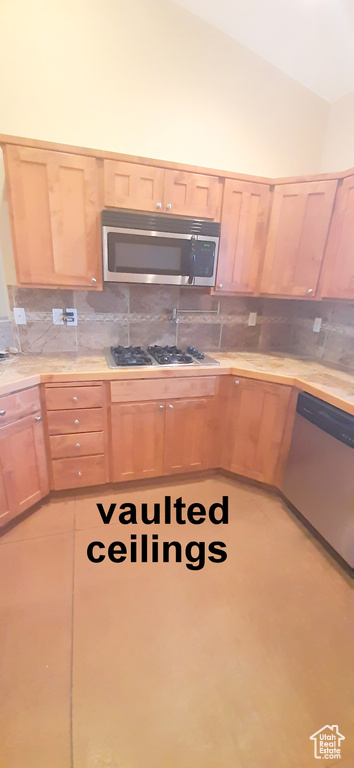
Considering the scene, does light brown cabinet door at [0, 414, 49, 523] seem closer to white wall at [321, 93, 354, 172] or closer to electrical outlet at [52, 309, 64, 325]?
A: electrical outlet at [52, 309, 64, 325]

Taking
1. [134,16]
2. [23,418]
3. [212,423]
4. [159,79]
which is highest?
[134,16]

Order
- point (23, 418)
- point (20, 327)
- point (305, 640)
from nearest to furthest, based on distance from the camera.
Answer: point (305, 640) < point (23, 418) < point (20, 327)

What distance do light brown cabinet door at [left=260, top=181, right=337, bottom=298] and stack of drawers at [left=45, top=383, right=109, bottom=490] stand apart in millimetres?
1483

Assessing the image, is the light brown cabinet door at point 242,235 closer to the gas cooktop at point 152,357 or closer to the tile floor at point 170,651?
the gas cooktop at point 152,357

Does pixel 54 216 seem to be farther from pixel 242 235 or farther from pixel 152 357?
pixel 242 235

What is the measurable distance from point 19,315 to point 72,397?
2.44ft

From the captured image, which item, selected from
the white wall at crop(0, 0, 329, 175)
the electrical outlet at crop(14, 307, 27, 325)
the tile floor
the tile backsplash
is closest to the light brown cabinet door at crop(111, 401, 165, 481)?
the tile floor

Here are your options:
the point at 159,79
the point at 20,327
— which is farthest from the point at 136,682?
the point at 159,79

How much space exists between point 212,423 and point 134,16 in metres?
2.60

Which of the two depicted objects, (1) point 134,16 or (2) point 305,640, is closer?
(2) point 305,640

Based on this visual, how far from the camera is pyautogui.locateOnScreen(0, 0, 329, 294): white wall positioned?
5.75 ft

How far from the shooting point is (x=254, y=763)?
3.26ft

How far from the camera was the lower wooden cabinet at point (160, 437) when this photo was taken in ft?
6.65

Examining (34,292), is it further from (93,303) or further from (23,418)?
(23,418)
